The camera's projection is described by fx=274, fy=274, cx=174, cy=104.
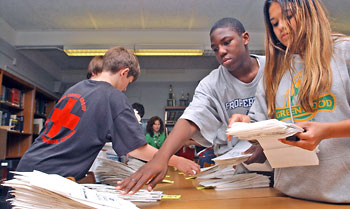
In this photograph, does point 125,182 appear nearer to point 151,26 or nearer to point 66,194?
point 66,194

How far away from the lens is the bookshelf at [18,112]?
4387mm

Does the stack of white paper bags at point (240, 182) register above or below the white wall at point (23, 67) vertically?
below

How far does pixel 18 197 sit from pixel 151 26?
4.80 m

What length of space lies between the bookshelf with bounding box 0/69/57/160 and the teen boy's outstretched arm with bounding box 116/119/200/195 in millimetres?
4155

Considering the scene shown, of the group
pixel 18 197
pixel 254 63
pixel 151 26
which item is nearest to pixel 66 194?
pixel 18 197

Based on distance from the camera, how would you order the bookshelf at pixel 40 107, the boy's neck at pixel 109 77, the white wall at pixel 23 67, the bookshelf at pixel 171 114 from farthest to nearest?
the bookshelf at pixel 171 114 → the bookshelf at pixel 40 107 → the white wall at pixel 23 67 → the boy's neck at pixel 109 77

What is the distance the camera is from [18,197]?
20.7 inches

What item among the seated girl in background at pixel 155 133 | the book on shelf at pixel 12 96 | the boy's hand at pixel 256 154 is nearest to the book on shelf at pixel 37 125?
the book on shelf at pixel 12 96

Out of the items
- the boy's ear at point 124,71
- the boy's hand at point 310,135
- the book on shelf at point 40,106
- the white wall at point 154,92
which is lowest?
the boy's hand at point 310,135

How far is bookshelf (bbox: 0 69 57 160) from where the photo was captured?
4387 millimetres

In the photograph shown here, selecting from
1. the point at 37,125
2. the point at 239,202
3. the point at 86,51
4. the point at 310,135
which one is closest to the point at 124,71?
the point at 239,202

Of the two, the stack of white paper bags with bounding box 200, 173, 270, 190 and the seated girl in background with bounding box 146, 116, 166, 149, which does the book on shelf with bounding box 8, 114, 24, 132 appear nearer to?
the seated girl in background with bounding box 146, 116, 166, 149

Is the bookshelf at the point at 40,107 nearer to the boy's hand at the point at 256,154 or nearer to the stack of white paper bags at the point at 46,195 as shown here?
the boy's hand at the point at 256,154

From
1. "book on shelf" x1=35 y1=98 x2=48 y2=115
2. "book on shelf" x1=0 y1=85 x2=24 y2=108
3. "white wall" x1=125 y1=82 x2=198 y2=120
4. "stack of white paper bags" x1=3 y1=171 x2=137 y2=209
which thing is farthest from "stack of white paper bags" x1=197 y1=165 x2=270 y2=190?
"white wall" x1=125 y1=82 x2=198 y2=120
